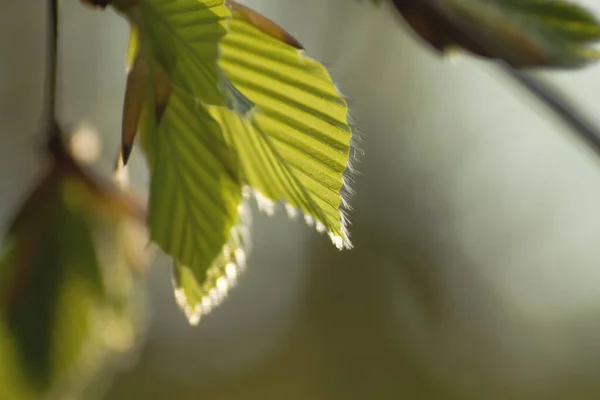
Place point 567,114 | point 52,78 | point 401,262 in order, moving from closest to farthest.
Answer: point 567,114, point 52,78, point 401,262

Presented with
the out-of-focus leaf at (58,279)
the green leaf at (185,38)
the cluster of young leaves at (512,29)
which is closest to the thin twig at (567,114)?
the cluster of young leaves at (512,29)

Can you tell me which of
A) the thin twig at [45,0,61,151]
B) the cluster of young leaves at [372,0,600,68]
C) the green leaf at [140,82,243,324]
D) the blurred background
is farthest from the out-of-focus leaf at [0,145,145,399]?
the blurred background

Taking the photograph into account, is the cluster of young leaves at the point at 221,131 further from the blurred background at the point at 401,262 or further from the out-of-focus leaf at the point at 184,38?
the blurred background at the point at 401,262

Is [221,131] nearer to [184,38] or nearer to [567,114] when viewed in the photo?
[184,38]

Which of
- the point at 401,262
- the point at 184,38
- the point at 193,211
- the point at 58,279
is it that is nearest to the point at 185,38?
the point at 184,38

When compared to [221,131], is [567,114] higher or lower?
higher
